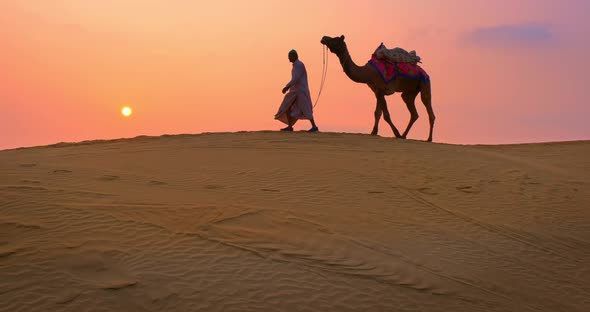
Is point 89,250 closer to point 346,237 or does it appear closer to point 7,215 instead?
point 7,215

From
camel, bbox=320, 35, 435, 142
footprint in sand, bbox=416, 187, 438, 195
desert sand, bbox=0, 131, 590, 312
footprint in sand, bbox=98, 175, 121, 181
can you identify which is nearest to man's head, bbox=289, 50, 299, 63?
camel, bbox=320, 35, 435, 142

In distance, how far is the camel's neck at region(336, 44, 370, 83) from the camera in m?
15.3

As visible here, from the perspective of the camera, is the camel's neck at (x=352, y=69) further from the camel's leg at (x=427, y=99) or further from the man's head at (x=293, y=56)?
the camel's leg at (x=427, y=99)

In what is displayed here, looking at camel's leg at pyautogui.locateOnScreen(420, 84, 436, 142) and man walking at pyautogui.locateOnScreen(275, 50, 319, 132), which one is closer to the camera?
man walking at pyautogui.locateOnScreen(275, 50, 319, 132)

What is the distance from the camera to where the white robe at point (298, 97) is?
587 inches

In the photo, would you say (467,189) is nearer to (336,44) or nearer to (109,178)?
(109,178)

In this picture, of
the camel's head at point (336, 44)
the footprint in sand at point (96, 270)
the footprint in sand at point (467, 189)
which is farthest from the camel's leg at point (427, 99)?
the footprint in sand at point (96, 270)

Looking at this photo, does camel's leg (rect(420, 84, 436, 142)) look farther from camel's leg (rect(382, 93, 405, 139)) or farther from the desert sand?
the desert sand

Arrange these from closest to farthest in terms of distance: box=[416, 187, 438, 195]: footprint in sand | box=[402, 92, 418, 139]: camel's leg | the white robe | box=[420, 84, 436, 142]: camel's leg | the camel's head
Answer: box=[416, 187, 438, 195]: footprint in sand → the white robe → the camel's head → box=[420, 84, 436, 142]: camel's leg → box=[402, 92, 418, 139]: camel's leg

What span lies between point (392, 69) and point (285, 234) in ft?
29.8

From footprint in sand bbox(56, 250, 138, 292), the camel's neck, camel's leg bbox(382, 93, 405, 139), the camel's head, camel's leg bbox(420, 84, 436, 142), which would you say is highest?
the camel's head

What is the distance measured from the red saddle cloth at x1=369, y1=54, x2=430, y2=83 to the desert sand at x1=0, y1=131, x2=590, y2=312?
3.61 meters

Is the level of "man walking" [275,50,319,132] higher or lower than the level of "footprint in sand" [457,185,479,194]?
higher

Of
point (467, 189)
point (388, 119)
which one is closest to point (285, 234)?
point (467, 189)
